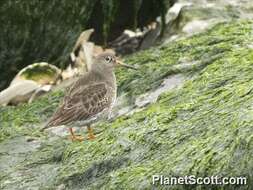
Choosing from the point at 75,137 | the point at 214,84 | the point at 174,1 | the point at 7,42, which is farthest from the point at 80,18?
the point at 214,84

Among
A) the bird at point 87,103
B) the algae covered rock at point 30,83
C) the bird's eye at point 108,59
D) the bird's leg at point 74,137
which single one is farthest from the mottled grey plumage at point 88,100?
the algae covered rock at point 30,83

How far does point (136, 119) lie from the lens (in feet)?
26.7

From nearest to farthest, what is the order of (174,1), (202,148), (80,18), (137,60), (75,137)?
(202,148) < (75,137) < (137,60) < (80,18) < (174,1)

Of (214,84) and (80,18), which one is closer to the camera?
(214,84)

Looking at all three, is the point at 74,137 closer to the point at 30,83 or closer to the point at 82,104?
the point at 82,104

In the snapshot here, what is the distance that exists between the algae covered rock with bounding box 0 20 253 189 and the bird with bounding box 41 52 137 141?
0.63ft

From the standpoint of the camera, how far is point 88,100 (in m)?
9.38

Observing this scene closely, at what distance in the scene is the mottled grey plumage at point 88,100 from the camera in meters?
9.08

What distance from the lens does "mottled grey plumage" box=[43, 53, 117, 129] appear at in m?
9.08

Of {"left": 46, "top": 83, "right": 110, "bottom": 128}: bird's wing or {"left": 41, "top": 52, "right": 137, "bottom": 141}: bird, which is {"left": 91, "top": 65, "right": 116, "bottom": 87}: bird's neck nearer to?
{"left": 41, "top": 52, "right": 137, "bottom": 141}: bird

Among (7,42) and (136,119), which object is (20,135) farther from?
(7,42)

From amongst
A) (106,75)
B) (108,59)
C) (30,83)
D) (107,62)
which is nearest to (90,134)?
(106,75)

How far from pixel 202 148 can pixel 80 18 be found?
237 inches

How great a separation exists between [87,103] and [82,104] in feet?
0.22
